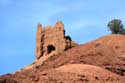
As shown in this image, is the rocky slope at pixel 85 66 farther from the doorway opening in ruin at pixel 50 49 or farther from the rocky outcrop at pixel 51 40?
the doorway opening in ruin at pixel 50 49

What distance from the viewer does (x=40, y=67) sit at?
77375mm

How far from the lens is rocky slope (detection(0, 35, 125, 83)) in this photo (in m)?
55.5

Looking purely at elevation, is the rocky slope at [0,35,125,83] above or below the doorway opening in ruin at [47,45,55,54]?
below

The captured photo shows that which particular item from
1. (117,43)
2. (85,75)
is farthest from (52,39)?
(85,75)

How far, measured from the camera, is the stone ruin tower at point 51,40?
8100cm

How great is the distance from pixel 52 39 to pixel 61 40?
79.7 inches

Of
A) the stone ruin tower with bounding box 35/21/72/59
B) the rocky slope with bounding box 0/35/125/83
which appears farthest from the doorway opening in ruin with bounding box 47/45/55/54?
the rocky slope with bounding box 0/35/125/83

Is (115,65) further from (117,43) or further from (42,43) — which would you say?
(42,43)

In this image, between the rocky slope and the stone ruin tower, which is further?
the stone ruin tower

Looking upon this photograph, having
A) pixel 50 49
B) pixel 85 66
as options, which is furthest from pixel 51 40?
pixel 85 66

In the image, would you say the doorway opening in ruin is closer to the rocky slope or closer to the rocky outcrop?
the rocky outcrop

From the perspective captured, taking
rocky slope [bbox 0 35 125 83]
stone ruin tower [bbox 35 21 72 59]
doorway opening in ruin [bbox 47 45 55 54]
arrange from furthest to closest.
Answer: doorway opening in ruin [bbox 47 45 55 54], stone ruin tower [bbox 35 21 72 59], rocky slope [bbox 0 35 125 83]

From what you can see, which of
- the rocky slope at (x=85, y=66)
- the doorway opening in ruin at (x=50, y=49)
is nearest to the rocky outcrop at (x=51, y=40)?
the doorway opening in ruin at (x=50, y=49)

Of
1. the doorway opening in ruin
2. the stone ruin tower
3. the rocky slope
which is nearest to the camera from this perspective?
the rocky slope
